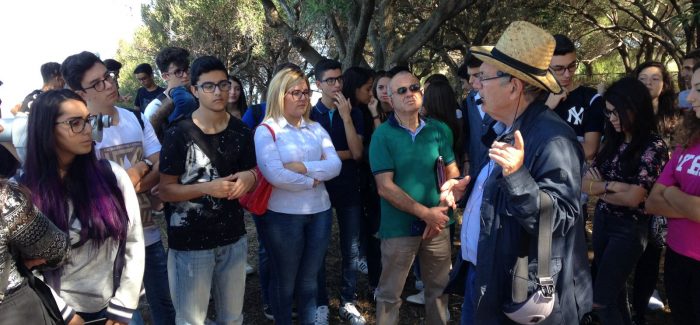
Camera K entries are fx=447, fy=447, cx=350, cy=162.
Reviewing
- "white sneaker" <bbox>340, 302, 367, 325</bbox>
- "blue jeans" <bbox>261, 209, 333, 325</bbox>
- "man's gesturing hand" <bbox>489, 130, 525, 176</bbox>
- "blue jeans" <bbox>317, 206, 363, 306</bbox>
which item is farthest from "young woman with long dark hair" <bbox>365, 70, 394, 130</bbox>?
Result: "man's gesturing hand" <bbox>489, 130, 525, 176</bbox>

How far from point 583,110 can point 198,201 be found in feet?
9.62

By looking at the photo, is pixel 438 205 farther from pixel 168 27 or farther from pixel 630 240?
pixel 168 27

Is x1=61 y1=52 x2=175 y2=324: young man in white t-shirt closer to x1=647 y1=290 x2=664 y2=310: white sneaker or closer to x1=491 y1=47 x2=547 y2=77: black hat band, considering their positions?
x1=491 y1=47 x2=547 y2=77: black hat band

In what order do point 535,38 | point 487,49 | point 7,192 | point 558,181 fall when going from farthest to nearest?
point 487,49 < point 535,38 < point 558,181 < point 7,192

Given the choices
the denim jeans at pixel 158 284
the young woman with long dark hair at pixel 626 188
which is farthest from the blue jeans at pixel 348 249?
the young woman with long dark hair at pixel 626 188

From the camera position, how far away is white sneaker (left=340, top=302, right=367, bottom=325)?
3.85 metres

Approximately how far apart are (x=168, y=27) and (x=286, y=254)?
23.0 meters

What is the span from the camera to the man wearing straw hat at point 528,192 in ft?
5.75

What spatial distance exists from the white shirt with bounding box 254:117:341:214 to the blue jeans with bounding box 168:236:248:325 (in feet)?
1.39

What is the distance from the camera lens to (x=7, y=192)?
165cm

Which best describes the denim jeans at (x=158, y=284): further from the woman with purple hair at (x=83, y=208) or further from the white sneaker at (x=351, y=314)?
the white sneaker at (x=351, y=314)

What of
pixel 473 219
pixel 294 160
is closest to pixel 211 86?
pixel 294 160

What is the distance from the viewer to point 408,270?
126 inches

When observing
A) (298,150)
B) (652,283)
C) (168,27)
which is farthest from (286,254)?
(168,27)
